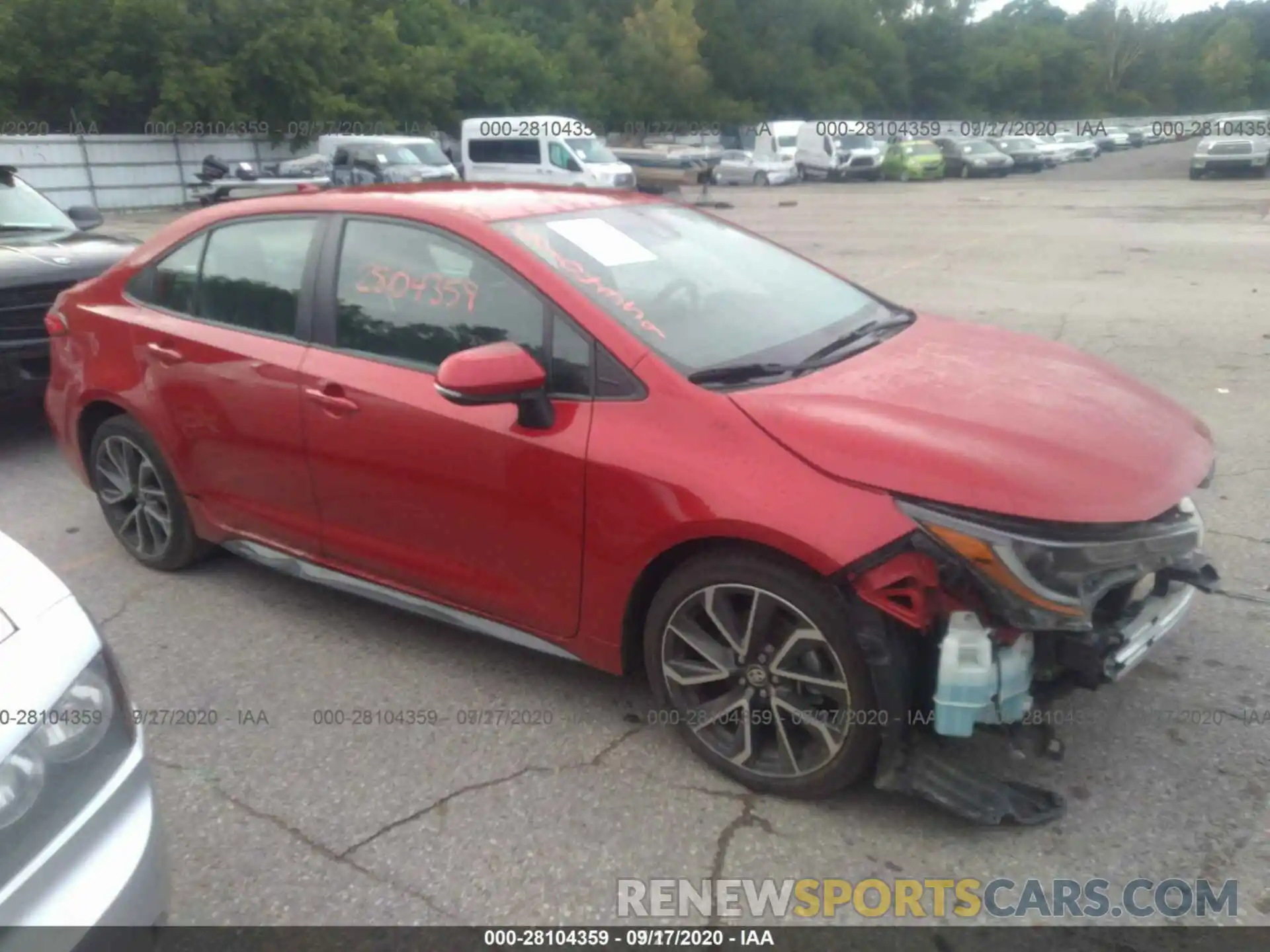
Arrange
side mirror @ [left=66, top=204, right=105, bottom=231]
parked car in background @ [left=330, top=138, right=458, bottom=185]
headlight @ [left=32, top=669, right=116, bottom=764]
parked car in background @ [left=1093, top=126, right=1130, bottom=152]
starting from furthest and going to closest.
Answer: parked car in background @ [left=1093, top=126, right=1130, bottom=152] → parked car in background @ [left=330, top=138, right=458, bottom=185] → side mirror @ [left=66, top=204, right=105, bottom=231] → headlight @ [left=32, top=669, right=116, bottom=764]

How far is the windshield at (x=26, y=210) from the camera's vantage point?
285 inches

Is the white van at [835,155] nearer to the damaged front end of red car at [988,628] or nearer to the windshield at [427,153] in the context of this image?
the windshield at [427,153]

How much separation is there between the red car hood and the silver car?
167 centimetres

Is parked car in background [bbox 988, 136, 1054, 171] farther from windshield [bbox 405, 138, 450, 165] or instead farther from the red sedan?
the red sedan

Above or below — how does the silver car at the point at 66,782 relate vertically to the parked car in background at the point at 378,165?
above

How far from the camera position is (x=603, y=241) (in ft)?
11.7

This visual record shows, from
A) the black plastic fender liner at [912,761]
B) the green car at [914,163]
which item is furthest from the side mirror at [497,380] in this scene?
the green car at [914,163]

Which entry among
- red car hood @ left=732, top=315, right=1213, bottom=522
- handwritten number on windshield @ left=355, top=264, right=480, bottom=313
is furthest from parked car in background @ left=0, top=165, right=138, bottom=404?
red car hood @ left=732, top=315, right=1213, bottom=522

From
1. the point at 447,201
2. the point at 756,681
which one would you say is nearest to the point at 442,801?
the point at 756,681

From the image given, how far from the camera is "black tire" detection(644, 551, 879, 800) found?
2.74 metres

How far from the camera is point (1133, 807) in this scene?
290 cm

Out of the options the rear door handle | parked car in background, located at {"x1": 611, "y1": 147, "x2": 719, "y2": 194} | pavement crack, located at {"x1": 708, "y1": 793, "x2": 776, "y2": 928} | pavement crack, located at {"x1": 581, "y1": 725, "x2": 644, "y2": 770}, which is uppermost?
the rear door handle

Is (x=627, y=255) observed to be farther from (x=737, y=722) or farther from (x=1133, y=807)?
(x=1133, y=807)

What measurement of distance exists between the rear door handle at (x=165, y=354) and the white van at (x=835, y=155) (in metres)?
38.9
